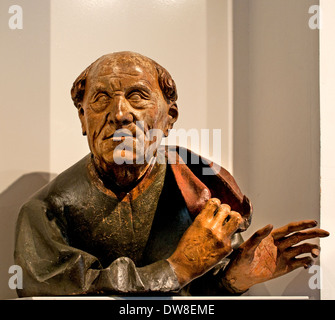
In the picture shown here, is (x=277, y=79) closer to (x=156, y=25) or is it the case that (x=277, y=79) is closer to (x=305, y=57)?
(x=305, y=57)

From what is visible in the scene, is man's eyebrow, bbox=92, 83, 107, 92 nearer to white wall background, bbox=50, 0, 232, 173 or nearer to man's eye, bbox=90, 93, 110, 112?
man's eye, bbox=90, 93, 110, 112

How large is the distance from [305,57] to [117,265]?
940 mm

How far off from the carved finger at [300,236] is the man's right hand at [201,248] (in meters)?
0.22

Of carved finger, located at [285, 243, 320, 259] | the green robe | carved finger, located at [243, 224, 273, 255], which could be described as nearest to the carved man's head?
the green robe

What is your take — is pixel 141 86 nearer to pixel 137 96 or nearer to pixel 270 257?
pixel 137 96

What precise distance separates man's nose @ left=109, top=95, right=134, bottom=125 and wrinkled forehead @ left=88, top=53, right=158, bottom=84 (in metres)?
0.07

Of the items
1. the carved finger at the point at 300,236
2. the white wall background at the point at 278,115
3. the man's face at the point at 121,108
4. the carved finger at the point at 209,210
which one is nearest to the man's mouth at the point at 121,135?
the man's face at the point at 121,108

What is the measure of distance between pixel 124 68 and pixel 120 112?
0.42 ft

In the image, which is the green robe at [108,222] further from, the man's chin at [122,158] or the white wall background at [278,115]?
the white wall background at [278,115]

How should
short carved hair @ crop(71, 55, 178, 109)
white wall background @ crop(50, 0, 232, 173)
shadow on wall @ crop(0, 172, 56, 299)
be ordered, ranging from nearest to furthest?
short carved hair @ crop(71, 55, 178, 109) < shadow on wall @ crop(0, 172, 56, 299) < white wall background @ crop(50, 0, 232, 173)

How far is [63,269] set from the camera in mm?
1678

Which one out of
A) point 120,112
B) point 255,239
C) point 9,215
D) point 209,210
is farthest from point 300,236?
point 9,215

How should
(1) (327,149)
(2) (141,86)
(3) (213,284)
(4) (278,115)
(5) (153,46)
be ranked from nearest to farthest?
(2) (141,86)
(3) (213,284)
(1) (327,149)
(4) (278,115)
(5) (153,46)

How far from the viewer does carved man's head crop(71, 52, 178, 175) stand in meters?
1.74
